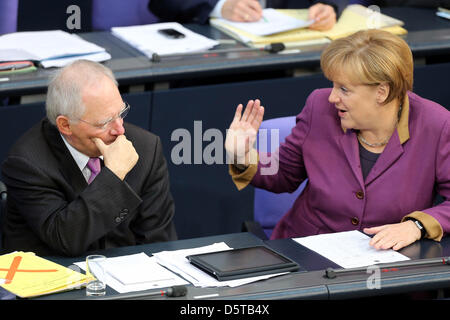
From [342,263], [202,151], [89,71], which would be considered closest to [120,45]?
[202,151]

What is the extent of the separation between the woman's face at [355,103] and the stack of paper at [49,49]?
132 centimetres

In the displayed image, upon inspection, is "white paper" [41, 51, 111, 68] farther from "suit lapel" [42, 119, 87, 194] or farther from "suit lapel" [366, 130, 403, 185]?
"suit lapel" [366, 130, 403, 185]

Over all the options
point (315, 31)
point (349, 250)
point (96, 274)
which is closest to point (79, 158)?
point (96, 274)

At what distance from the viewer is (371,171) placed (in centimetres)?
345

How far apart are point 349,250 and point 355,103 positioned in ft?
1.84

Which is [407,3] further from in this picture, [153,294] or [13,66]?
[153,294]

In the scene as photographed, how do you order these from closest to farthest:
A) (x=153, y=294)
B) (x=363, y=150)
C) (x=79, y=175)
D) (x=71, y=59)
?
(x=153, y=294), (x=79, y=175), (x=363, y=150), (x=71, y=59)

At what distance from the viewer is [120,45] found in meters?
4.56

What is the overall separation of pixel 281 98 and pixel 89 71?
1520 millimetres

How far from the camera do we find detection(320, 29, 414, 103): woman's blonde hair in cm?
331

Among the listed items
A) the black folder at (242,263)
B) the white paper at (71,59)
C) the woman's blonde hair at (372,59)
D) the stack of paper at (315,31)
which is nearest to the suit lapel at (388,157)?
the woman's blonde hair at (372,59)

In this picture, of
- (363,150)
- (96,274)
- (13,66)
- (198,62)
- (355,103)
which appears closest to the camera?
(96,274)

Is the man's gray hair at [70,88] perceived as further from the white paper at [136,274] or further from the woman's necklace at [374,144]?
the woman's necklace at [374,144]
